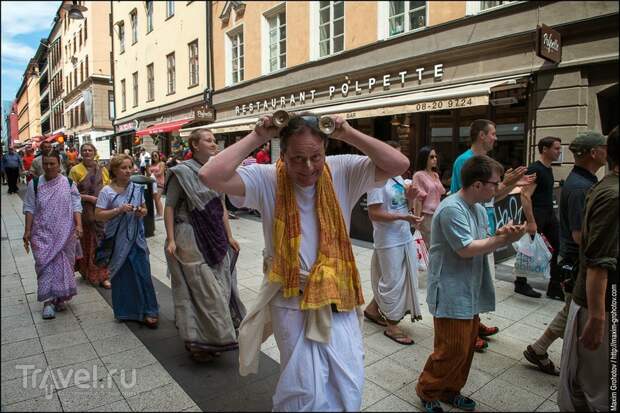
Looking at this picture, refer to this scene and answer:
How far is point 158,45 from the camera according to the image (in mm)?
3564

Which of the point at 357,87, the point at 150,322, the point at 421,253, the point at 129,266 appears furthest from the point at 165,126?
the point at 421,253

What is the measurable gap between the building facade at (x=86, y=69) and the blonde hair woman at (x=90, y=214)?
214 centimetres

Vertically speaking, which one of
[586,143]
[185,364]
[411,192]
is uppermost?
[586,143]

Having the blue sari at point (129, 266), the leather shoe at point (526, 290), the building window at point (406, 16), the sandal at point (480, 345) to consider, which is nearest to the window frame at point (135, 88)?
the blue sari at point (129, 266)

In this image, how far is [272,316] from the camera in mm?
1767

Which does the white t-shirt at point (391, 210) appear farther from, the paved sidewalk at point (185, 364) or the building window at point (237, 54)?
the building window at point (237, 54)

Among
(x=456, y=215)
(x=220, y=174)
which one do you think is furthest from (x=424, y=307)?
(x=220, y=174)

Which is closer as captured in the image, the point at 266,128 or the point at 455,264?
the point at 266,128

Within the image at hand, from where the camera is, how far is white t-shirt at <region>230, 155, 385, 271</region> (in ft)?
5.54

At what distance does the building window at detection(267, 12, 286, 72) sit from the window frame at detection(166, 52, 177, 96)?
1.14 m

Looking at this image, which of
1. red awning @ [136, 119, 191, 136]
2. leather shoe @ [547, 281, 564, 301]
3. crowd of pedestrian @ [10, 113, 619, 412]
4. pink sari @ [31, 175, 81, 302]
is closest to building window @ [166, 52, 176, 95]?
crowd of pedestrian @ [10, 113, 619, 412]

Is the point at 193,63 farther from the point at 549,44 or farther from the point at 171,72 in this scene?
the point at 549,44

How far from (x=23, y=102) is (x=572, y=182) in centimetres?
308

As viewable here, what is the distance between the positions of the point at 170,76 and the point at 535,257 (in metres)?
4.05
